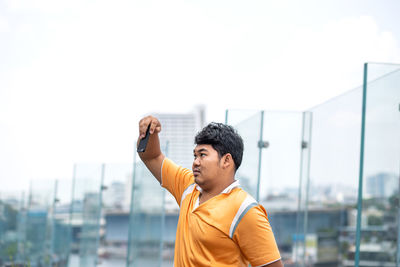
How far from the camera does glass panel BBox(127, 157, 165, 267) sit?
495 cm

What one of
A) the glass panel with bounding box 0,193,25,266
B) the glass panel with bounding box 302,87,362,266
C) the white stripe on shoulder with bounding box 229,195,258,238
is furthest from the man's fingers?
the glass panel with bounding box 0,193,25,266

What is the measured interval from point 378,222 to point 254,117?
1201 mm

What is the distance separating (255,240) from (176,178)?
0.46 m

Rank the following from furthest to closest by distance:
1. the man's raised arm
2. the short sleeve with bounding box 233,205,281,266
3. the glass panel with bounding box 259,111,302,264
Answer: the glass panel with bounding box 259,111,302,264
the man's raised arm
the short sleeve with bounding box 233,205,281,266

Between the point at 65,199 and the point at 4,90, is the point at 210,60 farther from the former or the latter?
the point at 65,199

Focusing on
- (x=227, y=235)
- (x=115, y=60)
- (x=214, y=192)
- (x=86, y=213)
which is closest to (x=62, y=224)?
(x=86, y=213)

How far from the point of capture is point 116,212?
6770 mm

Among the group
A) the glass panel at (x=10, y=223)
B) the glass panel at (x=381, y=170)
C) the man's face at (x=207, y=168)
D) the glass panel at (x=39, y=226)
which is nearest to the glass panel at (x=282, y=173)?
the glass panel at (x=381, y=170)

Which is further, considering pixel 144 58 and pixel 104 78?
pixel 144 58

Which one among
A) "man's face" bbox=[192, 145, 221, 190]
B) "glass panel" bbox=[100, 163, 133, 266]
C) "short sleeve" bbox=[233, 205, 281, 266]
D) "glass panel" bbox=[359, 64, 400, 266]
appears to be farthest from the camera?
"glass panel" bbox=[100, 163, 133, 266]

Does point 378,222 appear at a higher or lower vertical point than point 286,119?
lower

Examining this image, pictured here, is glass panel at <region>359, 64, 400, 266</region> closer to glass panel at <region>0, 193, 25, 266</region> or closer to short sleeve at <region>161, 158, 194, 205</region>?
short sleeve at <region>161, 158, 194, 205</region>

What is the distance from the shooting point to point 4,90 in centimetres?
1313

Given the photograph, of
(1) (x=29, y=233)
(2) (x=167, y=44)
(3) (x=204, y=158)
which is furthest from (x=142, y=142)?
(2) (x=167, y=44)
